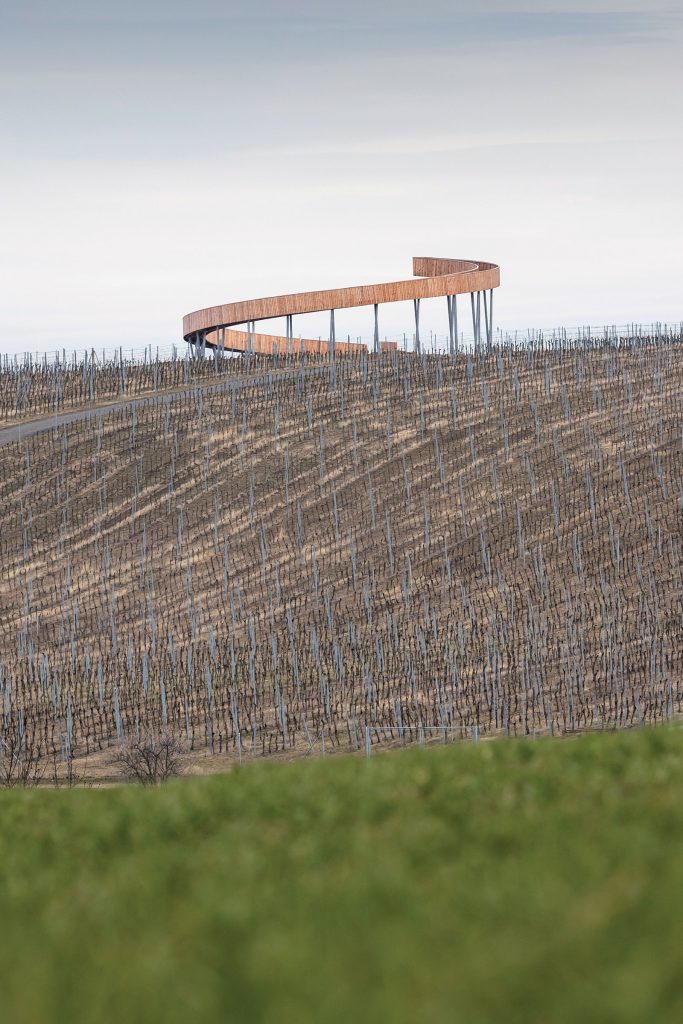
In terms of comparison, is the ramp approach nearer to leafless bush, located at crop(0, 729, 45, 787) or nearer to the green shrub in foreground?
leafless bush, located at crop(0, 729, 45, 787)

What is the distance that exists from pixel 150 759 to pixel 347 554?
14171 millimetres

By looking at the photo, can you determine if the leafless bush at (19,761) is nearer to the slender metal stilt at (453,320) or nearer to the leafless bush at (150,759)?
the leafless bush at (150,759)

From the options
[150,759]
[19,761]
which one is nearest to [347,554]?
[19,761]

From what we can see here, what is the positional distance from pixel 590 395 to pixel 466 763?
3591 cm

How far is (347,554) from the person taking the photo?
34.6 meters

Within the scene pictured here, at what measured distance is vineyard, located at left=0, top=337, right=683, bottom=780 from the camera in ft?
81.2

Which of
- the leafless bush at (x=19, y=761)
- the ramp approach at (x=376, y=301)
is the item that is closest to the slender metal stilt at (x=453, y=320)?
the ramp approach at (x=376, y=301)

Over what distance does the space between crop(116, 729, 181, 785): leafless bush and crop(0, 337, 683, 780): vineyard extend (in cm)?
84

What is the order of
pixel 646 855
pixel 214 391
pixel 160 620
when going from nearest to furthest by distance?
pixel 646 855, pixel 160 620, pixel 214 391

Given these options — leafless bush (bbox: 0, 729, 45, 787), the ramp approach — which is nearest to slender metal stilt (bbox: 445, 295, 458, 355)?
the ramp approach

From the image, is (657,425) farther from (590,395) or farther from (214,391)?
(214,391)


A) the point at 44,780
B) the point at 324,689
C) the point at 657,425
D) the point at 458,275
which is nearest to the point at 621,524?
the point at 657,425

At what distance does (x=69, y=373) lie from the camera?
188 feet

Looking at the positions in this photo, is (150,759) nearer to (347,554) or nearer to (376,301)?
(347,554)
